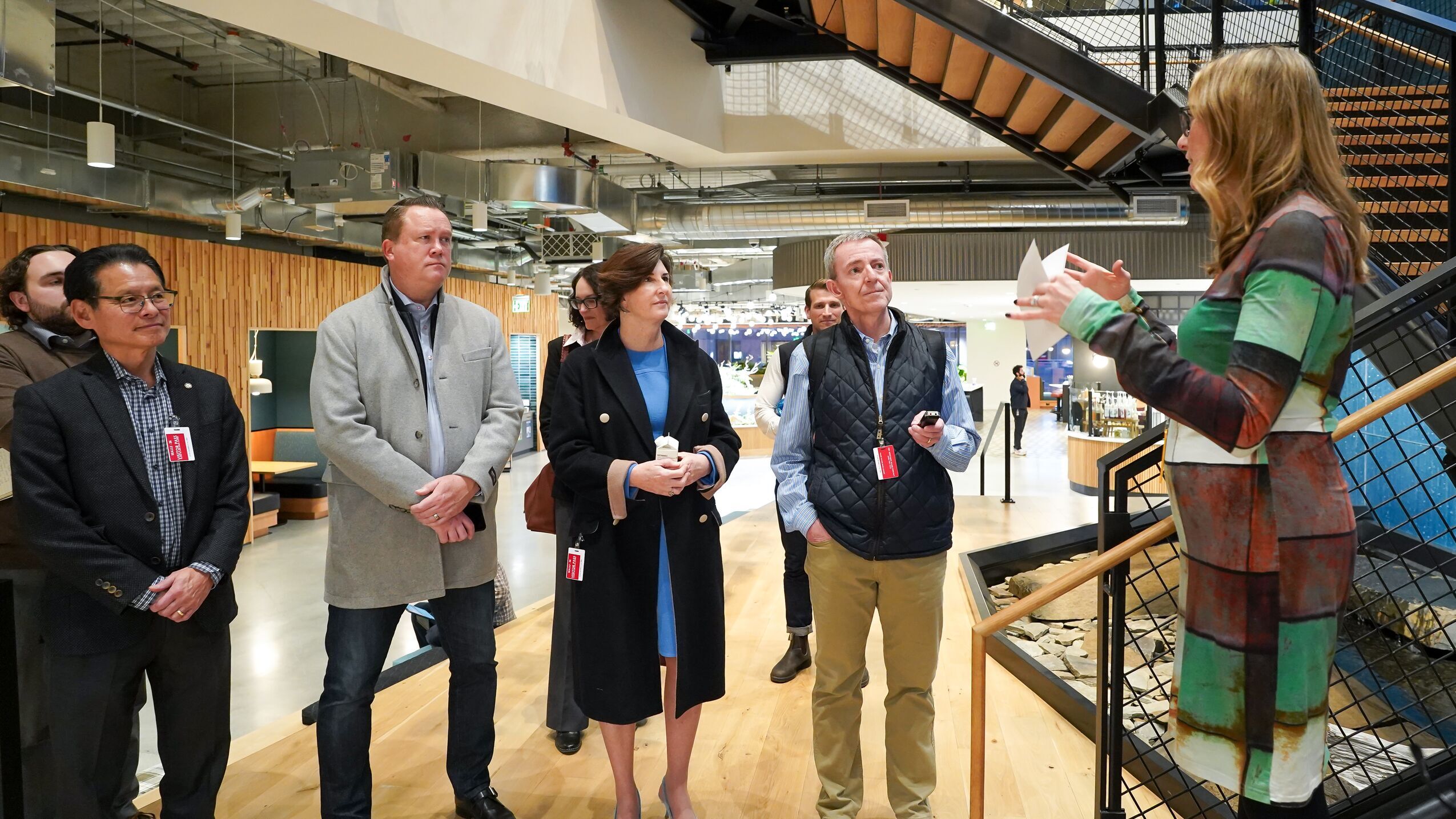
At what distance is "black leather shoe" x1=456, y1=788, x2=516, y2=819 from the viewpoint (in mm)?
2492

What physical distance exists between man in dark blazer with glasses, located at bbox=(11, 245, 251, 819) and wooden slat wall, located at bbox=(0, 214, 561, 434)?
23.6ft

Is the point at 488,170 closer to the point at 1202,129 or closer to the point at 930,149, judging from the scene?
the point at 930,149

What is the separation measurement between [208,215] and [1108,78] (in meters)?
8.54

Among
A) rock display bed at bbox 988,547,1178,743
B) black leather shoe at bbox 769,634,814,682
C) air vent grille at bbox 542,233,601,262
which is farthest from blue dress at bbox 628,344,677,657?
air vent grille at bbox 542,233,601,262

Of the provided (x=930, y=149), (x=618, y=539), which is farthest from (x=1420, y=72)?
(x=618, y=539)

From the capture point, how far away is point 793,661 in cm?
383

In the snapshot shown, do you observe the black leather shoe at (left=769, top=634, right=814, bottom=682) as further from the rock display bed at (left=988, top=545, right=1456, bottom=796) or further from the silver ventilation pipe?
the silver ventilation pipe

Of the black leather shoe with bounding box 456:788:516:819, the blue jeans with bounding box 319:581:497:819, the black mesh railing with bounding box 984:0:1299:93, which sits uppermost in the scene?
the black mesh railing with bounding box 984:0:1299:93

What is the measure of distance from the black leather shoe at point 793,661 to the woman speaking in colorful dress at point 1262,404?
2.51 meters

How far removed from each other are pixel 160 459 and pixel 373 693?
0.78m

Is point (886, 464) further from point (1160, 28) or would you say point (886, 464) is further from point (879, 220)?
point (879, 220)

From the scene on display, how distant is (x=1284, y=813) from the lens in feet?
4.49

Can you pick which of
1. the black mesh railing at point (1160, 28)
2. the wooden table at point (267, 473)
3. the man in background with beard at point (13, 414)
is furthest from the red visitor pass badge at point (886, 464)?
the wooden table at point (267, 473)

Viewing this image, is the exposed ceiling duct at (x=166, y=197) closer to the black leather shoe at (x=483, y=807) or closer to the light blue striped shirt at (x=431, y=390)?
the light blue striped shirt at (x=431, y=390)
